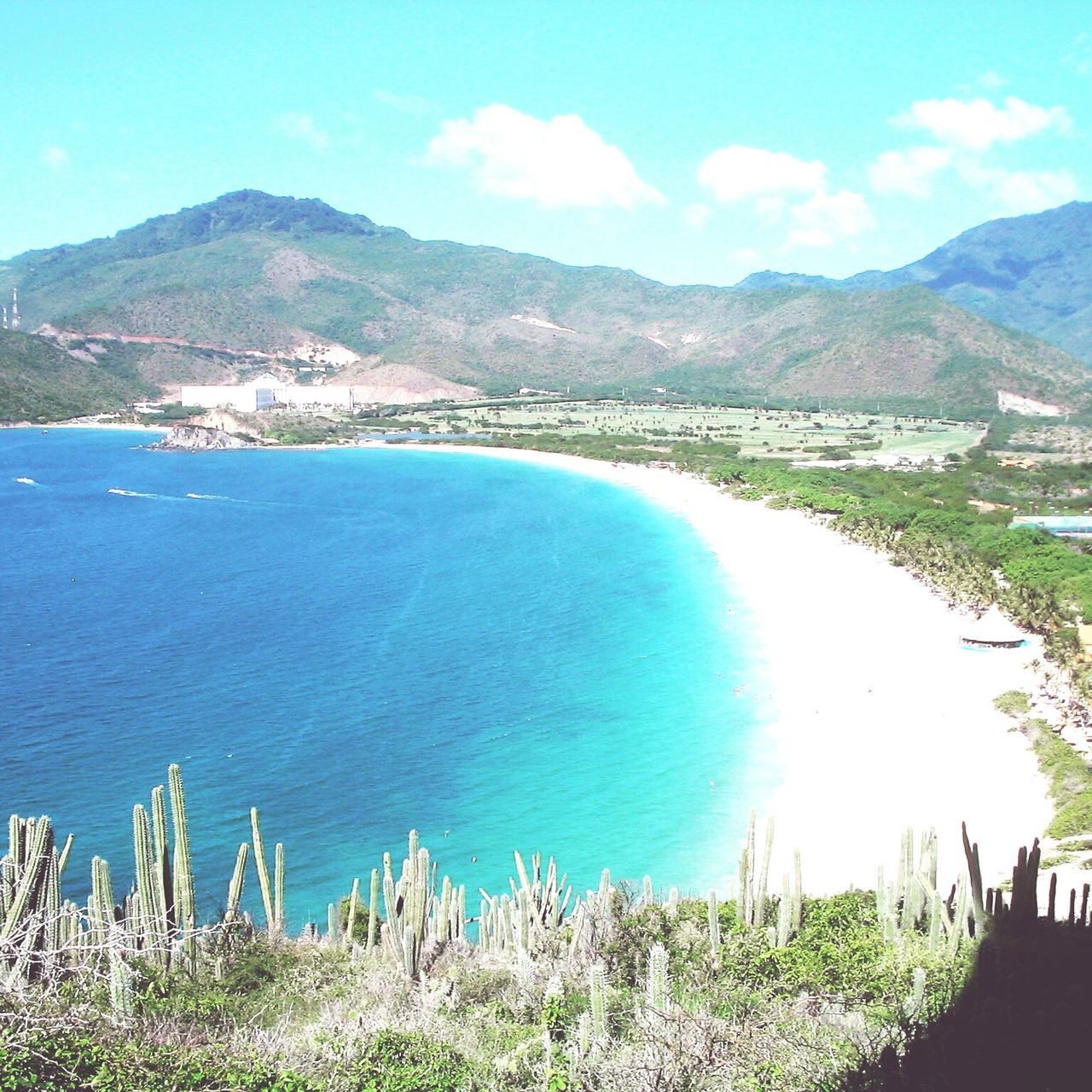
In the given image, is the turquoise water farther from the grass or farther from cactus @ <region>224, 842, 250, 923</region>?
the grass

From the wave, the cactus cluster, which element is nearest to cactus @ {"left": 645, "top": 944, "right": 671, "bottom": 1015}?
the cactus cluster

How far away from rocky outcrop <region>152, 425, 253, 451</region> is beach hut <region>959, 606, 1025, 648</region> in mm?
99817

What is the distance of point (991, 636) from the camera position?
112 ft

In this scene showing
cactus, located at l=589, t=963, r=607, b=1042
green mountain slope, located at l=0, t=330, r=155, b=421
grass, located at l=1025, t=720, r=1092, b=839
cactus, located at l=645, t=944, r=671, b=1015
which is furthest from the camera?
green mountain slope, located at l=0, t=330, r=155, b=421

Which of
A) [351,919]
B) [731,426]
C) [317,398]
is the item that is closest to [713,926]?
[351,919]

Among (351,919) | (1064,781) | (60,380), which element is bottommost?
(1064,781)

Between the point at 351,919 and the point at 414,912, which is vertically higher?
the point at 414,912

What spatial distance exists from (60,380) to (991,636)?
149238mm

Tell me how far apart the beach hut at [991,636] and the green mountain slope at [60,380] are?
13646 centimetres

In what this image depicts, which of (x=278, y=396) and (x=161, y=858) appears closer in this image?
(x=161, y=858)

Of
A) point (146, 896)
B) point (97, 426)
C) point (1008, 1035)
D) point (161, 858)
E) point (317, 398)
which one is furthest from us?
point (317, 398)

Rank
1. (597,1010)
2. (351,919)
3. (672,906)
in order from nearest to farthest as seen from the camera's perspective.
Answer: (597,1010) → (351,919) → (672,906)

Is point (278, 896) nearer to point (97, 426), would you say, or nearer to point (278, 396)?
point (97, 426)

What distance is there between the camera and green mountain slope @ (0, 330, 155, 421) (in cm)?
14312
